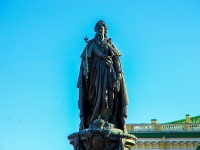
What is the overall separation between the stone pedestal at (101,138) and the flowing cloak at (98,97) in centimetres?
54

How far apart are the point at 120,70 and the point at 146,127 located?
60.2m

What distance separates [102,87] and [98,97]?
10.8 inches

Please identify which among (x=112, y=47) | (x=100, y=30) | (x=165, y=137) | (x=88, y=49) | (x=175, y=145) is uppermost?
(x=165, y=137)

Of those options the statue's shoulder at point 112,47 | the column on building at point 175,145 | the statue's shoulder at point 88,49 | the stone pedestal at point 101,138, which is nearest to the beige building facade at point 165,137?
the column on building at point 175,145

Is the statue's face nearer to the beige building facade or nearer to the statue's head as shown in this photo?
the statue's head

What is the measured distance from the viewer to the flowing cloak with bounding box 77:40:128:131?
637 inches

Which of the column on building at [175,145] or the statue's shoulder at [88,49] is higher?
the column on building at [175,145]

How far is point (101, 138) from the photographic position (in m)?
15.4

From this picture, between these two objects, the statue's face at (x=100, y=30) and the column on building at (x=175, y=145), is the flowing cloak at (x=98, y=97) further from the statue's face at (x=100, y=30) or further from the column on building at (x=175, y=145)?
the column on building at (x=175, y=145)

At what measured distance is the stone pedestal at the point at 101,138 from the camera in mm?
15391

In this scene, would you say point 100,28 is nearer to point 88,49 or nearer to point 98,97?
point 88,49

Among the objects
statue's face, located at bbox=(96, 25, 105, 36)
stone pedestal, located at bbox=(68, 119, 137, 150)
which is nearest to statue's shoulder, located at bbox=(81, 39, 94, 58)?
statue's face, located at bbox=(96, 25, 105, 36)

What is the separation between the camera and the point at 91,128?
15539 millimetres

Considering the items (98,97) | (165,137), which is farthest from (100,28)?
(165,137)
